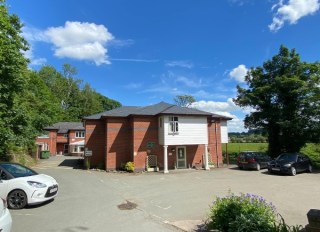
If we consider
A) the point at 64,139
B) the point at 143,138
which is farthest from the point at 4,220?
the point at 64,139

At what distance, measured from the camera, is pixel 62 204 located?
10438mm

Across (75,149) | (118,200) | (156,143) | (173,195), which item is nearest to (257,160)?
(156,143)

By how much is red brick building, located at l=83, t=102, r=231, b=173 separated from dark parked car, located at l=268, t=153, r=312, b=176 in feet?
21.3

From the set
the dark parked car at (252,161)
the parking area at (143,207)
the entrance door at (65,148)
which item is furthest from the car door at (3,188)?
the entrance door at (65,148)

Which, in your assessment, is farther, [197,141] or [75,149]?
[75,149]

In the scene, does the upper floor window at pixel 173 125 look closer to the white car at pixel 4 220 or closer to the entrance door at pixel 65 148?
the white car at pixel 4 220

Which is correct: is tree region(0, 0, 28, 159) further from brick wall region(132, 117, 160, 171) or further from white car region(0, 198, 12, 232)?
white car region(0, 198, 12, 232)

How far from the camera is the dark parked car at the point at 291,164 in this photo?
2066 cm

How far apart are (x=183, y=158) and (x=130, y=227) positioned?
772 inches

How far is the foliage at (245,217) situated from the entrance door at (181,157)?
19701 mm

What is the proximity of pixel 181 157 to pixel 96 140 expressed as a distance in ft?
31.1

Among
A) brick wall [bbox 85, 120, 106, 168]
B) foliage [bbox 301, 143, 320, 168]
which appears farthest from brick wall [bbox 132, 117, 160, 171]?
foliage [bbox 301, 143, 320, 168]

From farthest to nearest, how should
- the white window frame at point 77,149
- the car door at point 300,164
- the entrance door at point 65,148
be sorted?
the entrance door at point 65,148 → the white window frame at point 77,149 → the car door at point 300,164

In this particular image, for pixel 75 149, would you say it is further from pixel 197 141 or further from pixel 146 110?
pixel 197 141
